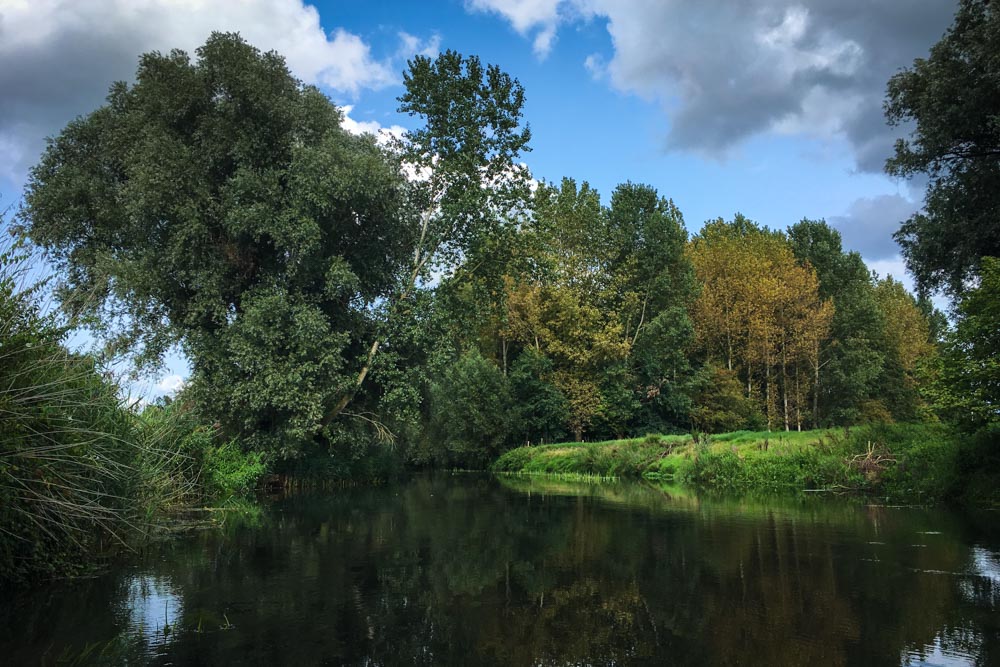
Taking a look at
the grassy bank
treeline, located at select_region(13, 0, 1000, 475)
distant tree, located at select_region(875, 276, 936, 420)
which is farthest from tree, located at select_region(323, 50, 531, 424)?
distant tree, located at select_region(875, 276, 936, 420)

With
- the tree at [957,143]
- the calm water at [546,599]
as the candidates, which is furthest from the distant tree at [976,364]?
the tree at [957,143]

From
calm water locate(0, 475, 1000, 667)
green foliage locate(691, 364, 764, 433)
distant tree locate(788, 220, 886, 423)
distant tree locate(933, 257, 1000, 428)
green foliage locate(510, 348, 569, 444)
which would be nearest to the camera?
calm water locate(0, 475, 1000, 667)

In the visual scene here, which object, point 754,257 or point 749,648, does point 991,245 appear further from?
point 754,257

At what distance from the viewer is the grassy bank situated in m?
15.1

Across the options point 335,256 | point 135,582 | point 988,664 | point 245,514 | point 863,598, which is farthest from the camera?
point 335,256

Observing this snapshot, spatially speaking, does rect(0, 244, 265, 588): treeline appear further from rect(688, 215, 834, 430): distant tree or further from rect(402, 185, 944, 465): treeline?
rect(688, 215, 834, 430): distant tree

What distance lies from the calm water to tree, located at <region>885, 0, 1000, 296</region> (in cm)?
1272

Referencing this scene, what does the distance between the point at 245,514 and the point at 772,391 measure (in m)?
38.2

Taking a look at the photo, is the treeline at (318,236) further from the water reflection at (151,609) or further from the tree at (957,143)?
the water reflection at (151,609)

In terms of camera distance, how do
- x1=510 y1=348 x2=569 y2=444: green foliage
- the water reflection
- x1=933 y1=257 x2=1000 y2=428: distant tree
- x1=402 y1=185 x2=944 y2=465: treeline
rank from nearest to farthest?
the water reflection
x1=933 y1=257 x2=1000 y2=428: distant tree
x1=510 y1=348 x2=569 y2=444: green foliage
x1=402 y1=185 x2=944 y2=465: treeline

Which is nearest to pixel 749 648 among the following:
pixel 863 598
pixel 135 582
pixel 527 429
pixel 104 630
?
pixel 863 598

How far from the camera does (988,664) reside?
4.29 meters

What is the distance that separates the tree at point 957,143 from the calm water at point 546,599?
1272 cm

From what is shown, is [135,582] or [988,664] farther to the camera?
[135,582]
